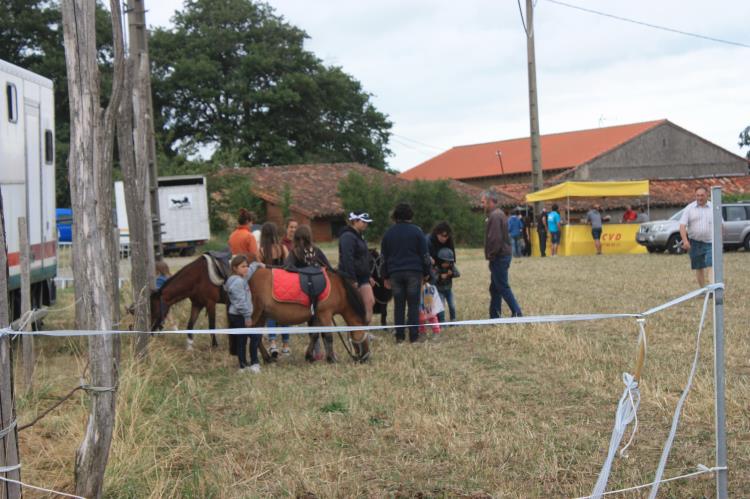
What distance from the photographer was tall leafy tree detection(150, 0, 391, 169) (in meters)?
52.9

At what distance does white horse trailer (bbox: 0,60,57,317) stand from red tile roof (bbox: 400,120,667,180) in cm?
4855

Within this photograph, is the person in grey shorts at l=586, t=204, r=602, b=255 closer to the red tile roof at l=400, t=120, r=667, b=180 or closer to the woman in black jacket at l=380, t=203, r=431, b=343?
the woman in black jacket at l=380, t=203, r=431, b=343

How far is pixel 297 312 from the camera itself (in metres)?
9.57

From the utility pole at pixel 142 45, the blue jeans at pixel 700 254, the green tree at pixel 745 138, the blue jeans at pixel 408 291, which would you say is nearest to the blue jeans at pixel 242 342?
the blue jeans at pixel 408 291

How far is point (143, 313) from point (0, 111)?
2651mm

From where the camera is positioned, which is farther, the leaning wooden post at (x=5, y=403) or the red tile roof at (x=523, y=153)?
the red tile roof at (x=523, y=153)

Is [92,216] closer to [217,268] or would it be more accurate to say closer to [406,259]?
[217,268]

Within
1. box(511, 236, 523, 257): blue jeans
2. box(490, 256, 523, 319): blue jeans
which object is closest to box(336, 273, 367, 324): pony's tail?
box(490, 256, 523, 319): blue jeans

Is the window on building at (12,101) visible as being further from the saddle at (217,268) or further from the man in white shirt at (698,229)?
the man in white shirt at (698,229)

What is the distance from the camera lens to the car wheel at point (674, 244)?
27312 millimetres

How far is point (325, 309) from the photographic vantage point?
379 inches

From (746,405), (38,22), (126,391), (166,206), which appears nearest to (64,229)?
(166,206)

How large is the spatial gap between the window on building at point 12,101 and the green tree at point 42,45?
37.6 metres

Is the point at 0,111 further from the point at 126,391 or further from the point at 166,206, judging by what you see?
the point at 166,206
